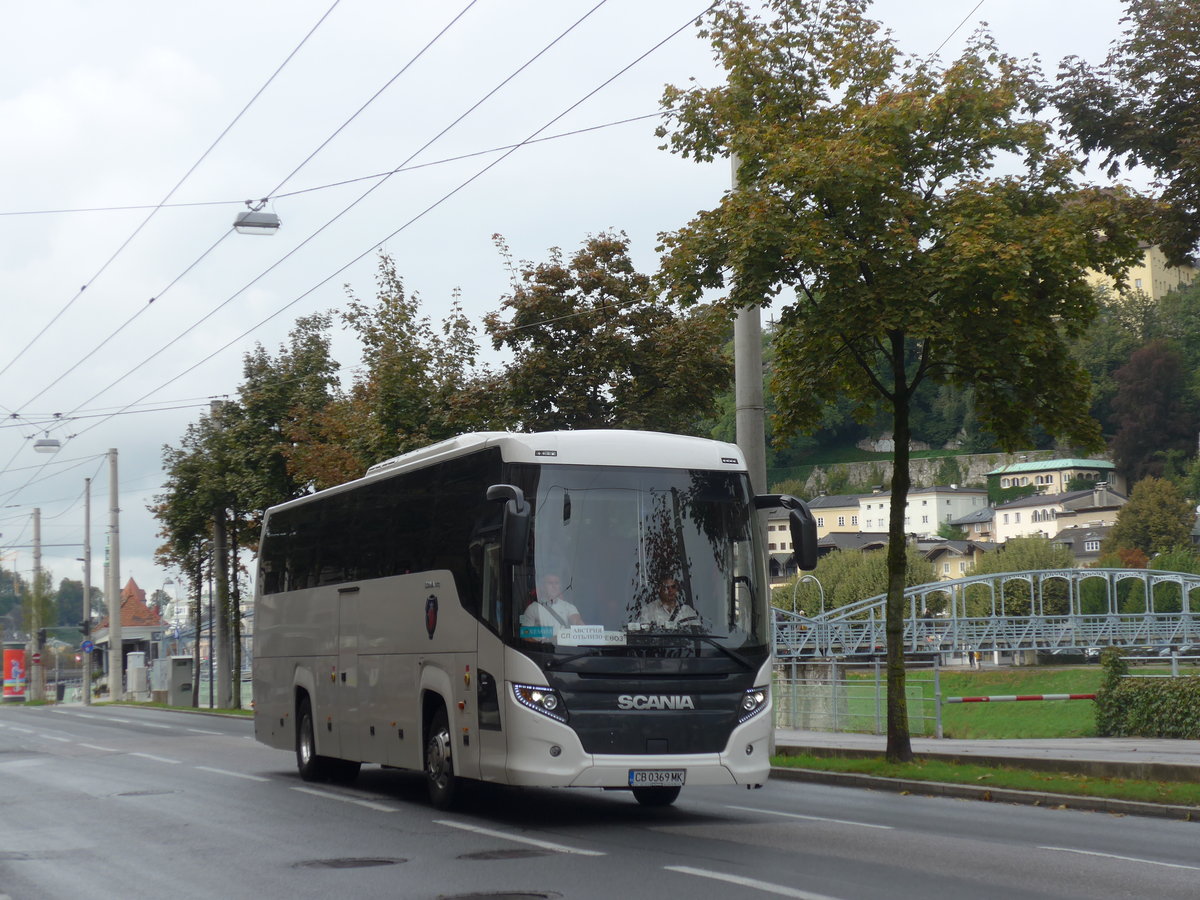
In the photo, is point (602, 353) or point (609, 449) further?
point (602, 353)

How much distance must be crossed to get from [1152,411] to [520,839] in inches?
6107

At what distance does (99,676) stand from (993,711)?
49.9m

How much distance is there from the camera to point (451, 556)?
14.8 meters

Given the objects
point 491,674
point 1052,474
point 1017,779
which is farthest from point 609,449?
point 1052,474

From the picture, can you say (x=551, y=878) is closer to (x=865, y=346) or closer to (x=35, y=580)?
(x=865, y=346)

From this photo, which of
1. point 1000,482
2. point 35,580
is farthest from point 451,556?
point 1000,482

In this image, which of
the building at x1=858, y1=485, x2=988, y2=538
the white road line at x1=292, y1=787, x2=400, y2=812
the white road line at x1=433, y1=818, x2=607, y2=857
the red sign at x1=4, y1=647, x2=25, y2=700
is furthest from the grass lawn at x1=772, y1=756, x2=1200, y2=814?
the building at x1=858, y1=485, x2=988, y2=538

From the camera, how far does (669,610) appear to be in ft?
44.6

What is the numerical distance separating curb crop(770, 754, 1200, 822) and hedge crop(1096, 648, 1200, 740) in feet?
27.4

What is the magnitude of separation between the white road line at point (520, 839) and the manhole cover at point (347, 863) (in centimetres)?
123

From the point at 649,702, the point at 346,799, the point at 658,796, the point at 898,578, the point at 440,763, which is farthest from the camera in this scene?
the point at 898,578

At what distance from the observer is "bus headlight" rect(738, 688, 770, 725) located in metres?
13.7

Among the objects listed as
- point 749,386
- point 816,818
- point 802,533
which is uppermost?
point 749,386

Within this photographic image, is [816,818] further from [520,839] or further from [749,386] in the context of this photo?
[749,386]
